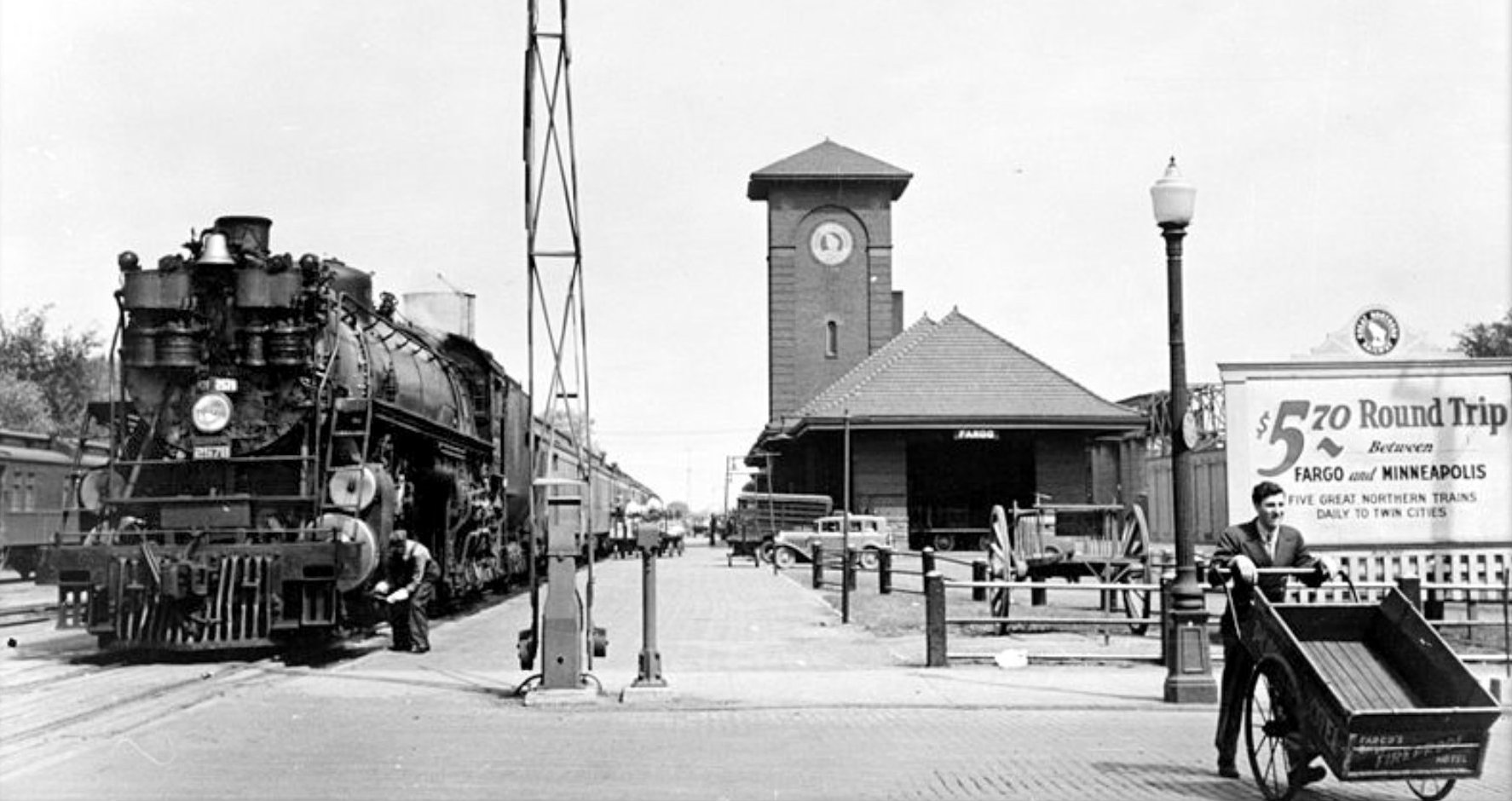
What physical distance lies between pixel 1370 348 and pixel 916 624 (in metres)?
6.99

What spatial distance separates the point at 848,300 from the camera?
191 ft

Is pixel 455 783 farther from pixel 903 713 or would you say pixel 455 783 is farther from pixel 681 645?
pixel 681 645

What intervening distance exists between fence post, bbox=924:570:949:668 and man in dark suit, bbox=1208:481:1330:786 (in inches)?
193

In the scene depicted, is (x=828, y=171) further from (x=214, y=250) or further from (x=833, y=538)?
(x=214, y=250)

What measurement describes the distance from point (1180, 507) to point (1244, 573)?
14.3 feet

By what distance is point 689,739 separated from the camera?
9.37 m

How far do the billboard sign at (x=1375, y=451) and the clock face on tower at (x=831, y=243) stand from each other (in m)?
44.3

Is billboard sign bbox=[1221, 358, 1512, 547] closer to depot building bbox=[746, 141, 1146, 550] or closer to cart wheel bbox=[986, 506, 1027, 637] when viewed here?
cart wheel bbox=[986, 506, 1027, 637]

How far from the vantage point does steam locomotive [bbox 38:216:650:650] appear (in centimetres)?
1340

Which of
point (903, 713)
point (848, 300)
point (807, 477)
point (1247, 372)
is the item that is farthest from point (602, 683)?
point (848, 300)

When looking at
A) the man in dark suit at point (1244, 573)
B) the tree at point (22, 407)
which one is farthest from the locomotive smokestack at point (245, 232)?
the tree at point (22, 407)

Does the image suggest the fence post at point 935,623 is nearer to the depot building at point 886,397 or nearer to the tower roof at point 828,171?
the depot building at point 886,397

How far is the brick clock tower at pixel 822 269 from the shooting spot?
57375mm

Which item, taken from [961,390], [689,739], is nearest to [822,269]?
[961,390]
